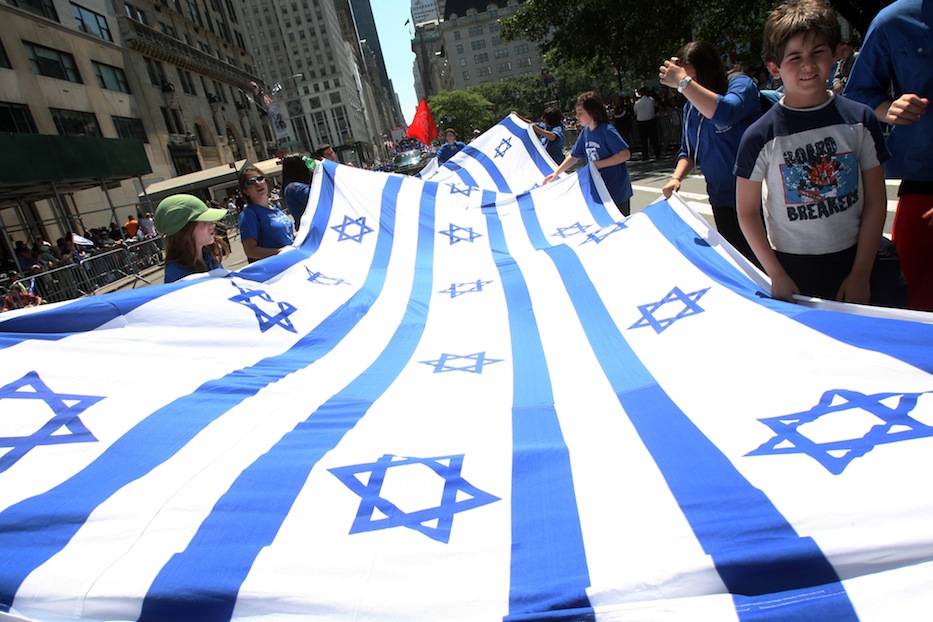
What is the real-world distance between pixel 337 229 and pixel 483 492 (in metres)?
3.97

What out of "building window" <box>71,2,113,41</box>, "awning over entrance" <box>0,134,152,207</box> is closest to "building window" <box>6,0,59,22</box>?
"building window" <box>71,2,113,41</box>

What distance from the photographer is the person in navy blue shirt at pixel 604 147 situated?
5.30 m

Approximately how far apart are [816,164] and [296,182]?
16.3ft

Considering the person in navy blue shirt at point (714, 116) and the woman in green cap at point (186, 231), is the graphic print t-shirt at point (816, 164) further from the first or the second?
the woman in green cap at point (186, 231)

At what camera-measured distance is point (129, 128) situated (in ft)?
110

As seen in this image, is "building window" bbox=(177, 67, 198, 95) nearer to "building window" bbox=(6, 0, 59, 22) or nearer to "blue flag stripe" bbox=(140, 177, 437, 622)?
"building window" bbox=(6, 0, 59, 22)

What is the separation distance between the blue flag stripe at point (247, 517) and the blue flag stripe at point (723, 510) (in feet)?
3.66

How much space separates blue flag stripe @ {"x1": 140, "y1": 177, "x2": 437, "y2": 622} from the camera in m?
1.33

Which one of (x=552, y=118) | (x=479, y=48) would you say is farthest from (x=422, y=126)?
(x=479, y=48)

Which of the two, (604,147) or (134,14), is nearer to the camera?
(604,147)

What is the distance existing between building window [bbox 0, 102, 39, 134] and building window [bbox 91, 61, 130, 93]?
777 cm

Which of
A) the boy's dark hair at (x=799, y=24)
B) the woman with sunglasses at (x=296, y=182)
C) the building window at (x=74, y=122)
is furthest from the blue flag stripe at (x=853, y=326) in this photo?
the building window at (x=74, y=122)

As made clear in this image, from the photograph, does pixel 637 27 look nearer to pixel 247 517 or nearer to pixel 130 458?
pixel 130 458

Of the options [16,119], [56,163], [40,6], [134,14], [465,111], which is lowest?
[56,163]
